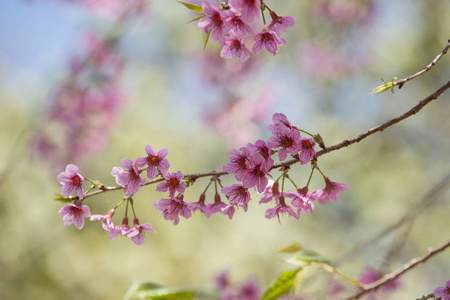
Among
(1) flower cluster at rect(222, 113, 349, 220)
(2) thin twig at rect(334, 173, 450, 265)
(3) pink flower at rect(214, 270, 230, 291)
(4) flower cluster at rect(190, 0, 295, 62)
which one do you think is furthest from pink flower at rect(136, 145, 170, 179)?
(3) pink flower at rect(214, 270, 230, 291)

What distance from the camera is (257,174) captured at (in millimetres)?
823

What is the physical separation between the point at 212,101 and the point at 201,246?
2103 millimetres

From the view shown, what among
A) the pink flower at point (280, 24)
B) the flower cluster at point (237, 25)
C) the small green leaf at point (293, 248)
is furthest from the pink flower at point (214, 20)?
the small green leaf at point (293, 248)

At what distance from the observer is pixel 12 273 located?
4531mm

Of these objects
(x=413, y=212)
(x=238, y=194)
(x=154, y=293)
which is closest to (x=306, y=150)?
(x=238, y=194)

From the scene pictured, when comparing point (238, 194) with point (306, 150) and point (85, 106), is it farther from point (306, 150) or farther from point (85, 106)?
point (85, 106)

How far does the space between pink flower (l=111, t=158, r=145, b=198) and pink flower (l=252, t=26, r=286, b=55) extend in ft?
1.05

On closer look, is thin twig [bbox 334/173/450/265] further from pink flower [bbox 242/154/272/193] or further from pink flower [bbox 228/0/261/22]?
pink flower [bbox 228/0/261/22]

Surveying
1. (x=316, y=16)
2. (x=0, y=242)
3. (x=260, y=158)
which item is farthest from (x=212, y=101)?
(x=260, y=158)

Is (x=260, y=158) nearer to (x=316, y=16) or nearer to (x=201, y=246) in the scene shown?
(x=316, y=16)

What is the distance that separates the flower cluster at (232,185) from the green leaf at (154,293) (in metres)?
0.29

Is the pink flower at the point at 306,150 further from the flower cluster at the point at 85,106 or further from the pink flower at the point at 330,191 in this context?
the flower cluster at the point at 85,106

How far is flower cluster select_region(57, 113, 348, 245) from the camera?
2.66 ft

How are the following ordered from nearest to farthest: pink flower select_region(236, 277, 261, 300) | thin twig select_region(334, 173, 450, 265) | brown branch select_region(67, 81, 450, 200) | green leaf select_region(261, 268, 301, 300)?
brown branch select_region(67, 81, 450, 200) → green leaf select_region(261, 268, 301, 300) → thin twig select_region(334, 173, 450, 265) → pink flower select_region(236, 277, 261, 300)
